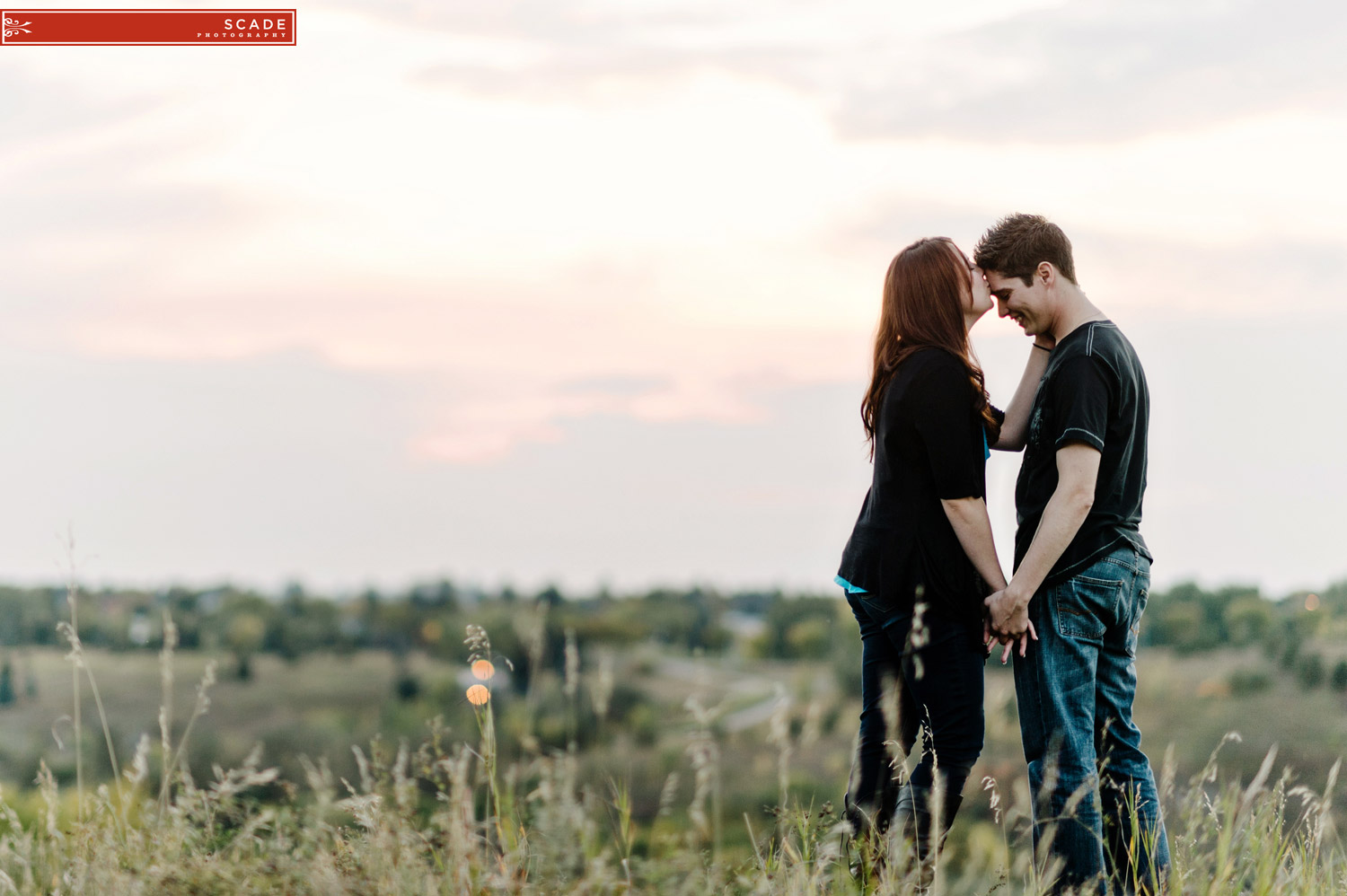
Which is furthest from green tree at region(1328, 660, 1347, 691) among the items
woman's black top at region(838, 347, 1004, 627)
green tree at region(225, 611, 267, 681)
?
green tree at region(225, 611, 267, 681)

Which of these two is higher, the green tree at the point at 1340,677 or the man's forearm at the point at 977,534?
the man's forearm at the point at 977,534

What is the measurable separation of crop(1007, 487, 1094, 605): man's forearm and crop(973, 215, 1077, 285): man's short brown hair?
68 cm

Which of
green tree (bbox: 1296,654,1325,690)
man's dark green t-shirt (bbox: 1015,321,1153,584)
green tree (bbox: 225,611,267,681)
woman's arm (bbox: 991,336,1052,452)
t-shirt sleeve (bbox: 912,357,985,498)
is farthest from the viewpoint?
green tree (bbox: 225,611,267,681)

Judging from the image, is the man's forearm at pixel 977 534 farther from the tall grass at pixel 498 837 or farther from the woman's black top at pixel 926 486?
the tall grass at pixel 498 837

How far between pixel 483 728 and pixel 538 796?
344 mm

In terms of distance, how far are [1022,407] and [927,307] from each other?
59 centimetres

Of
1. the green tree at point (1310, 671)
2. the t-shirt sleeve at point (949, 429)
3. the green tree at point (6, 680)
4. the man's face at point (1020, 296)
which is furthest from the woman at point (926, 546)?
the green tree at point (6, 680)

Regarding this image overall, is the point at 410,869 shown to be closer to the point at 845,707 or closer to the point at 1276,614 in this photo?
the point at 845,707

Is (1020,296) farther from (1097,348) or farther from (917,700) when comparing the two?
(917,700)

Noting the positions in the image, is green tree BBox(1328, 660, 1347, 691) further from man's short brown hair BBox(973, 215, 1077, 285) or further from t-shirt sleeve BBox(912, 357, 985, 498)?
t-shirt sleeve BBox(912, 357, 985, 498)

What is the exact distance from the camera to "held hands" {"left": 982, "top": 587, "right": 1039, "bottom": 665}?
9.53 feet

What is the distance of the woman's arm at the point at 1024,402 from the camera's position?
3328mm

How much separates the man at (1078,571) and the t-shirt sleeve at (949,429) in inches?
10.9

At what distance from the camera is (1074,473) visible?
2.93 meters
